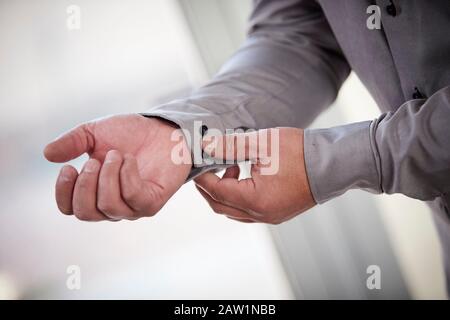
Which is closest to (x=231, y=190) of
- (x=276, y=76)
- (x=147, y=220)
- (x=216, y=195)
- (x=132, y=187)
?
(x=216, y=195)

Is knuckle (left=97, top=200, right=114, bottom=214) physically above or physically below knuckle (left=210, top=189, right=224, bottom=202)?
above

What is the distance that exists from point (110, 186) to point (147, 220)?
0.76m

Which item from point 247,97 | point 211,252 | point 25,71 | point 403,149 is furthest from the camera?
point 211,252

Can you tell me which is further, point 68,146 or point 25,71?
point 25,71

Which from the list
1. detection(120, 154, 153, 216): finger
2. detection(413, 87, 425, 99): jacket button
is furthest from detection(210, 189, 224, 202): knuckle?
detection(413, 87, 425, 99): jacket button

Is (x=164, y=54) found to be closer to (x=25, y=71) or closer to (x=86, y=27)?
(x=86, y=27)

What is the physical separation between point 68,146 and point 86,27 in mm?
684

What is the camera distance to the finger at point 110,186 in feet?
2.07

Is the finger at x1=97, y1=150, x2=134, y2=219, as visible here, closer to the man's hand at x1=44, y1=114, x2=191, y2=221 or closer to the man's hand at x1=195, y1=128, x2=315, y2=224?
the man's hand at x1=44, y1=114, x2=191, y2=221

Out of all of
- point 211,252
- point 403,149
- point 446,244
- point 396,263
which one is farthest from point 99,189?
point 396,263

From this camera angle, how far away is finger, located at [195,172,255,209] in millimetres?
703

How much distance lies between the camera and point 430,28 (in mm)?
650

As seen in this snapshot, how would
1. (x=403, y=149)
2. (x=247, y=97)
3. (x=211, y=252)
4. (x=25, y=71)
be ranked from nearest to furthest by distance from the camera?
(x=403, y=149)
(x=247, y=97)
(x=25, y=71)
(x=211, y=252)

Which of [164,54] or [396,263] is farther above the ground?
[164,54]
